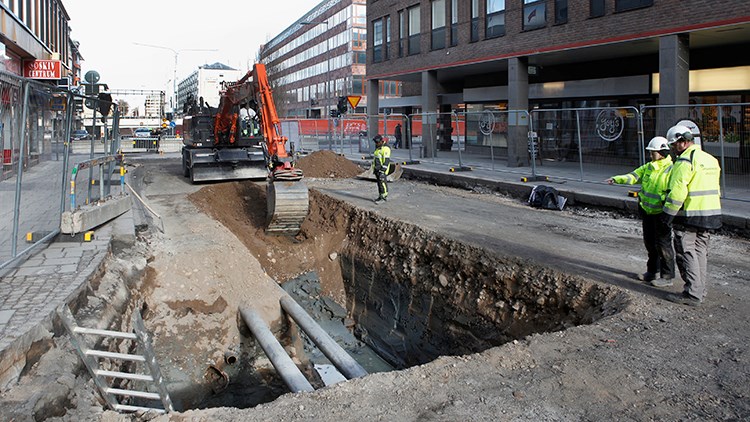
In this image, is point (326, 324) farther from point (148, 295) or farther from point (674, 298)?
point (674, 298)

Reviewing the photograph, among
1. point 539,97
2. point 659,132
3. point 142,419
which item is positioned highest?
point 539,97

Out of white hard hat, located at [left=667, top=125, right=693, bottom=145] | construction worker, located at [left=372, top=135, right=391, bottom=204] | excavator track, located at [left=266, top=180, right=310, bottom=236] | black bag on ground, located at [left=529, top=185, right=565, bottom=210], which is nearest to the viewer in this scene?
white hard hat, located at [left=667, top=125, right=693, bottom=145]

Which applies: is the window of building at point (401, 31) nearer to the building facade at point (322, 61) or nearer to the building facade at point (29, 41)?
the building facade at point (29, 41)

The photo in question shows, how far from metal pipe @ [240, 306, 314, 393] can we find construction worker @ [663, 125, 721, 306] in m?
4.24

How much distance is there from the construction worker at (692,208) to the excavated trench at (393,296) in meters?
0.79

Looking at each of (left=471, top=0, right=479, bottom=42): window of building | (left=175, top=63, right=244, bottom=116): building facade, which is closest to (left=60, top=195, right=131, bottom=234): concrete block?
(left=471, top=0, right=479, bottom=42): window of building

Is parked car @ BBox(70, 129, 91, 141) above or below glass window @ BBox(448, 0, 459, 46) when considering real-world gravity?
below

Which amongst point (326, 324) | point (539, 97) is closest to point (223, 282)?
point (326, 324)

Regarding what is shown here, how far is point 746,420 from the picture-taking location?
440 cm

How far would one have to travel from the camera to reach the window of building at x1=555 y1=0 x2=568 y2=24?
19.9m

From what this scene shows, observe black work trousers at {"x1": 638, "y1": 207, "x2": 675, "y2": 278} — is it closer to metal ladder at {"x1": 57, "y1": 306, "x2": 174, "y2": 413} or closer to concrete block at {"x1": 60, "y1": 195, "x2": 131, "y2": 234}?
metal ladder at {"x1": 57, "y1": 306, "x2": 174, "y2": 413}

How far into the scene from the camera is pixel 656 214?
7336 millimetres

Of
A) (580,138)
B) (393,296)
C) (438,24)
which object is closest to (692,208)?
(393,296)

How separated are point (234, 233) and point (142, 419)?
803 cm
